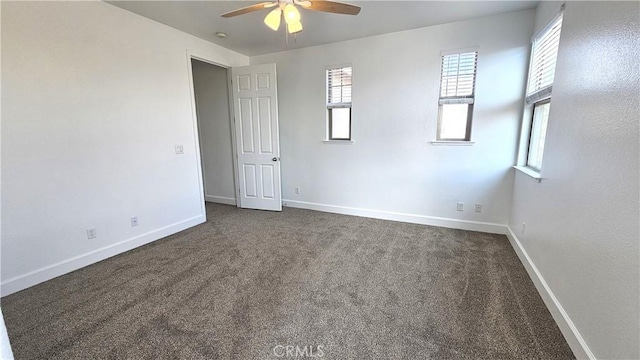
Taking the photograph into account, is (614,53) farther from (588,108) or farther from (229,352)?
(229,352)

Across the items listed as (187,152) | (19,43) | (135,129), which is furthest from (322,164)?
(19,43)

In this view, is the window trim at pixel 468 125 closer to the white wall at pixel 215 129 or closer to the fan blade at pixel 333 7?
the fan blade at pixel 333 7

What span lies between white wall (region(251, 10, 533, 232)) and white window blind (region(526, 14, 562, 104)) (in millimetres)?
145

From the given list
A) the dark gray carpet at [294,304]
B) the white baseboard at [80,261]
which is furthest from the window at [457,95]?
the white baseboard at [80,261]

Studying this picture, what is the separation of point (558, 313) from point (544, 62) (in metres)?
2.22

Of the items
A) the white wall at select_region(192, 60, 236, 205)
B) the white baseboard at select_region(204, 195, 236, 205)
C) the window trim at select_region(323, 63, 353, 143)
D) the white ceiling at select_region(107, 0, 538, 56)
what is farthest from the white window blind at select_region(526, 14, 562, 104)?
the white baseboard at select_region(204, 195, 236, 205)

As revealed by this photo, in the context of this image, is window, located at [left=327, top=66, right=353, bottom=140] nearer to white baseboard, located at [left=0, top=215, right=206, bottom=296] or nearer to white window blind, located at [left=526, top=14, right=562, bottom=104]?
white window blind, located at [left=526, top=14, right=562, bottom=104]

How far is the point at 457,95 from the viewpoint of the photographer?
3264 millimetres

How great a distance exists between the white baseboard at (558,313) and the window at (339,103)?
8.58 ft

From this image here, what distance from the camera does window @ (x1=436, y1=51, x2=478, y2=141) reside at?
3.18m

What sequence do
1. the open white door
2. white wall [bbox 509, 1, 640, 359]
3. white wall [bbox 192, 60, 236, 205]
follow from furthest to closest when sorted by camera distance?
white wall [bbox 192, 60, 236, 205]
the open white door
white wall [bbox 509, 1, 640, 359]

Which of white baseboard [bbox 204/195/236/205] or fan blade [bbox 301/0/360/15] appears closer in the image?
fan blade [bbox 301/0/360/15]

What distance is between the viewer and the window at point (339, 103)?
12.7ft

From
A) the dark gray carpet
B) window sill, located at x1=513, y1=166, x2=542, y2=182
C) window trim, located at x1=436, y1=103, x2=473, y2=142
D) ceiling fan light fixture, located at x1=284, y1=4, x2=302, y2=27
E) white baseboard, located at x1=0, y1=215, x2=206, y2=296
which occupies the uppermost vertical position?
ceiling fan light fixture, located at x1=284, y1=4, x2=302, y2=27
